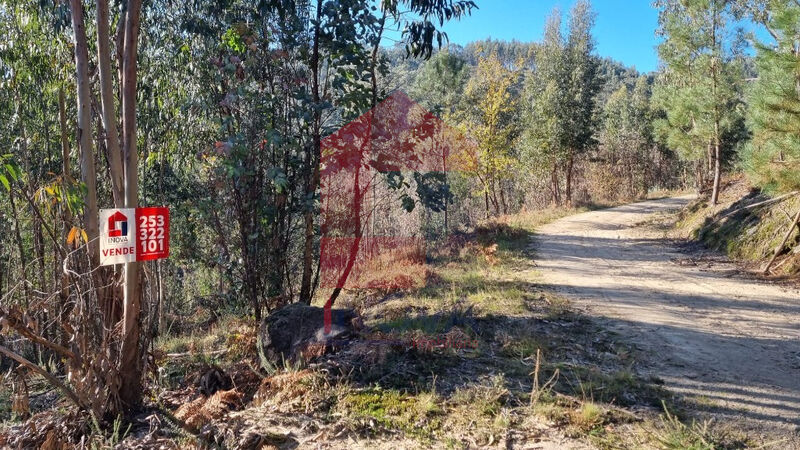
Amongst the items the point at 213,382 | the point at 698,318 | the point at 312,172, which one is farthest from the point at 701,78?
the point at 213,382

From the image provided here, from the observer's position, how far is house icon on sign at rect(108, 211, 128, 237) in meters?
3.09

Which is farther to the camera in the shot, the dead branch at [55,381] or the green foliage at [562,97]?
the green foliage at [562,97]

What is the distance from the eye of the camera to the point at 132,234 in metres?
3.20

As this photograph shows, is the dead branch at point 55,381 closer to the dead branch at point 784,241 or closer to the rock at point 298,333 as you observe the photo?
the rock at point 298,333

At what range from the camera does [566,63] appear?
819 inches

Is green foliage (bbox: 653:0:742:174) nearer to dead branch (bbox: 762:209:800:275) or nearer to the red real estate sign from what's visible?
dead branch (bbox: 762:209:800:275)

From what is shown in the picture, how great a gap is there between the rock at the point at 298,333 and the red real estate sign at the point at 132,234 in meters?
1.48

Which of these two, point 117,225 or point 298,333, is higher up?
point 117,225

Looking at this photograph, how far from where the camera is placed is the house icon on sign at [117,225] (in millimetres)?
3086

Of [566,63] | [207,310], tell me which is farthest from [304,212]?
[566,63]

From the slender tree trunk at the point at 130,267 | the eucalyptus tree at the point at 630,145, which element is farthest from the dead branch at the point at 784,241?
the eucalyptus tree at the point at 630,145

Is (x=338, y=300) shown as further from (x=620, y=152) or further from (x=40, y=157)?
(x=620, y=152)

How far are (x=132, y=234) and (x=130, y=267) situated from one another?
0.43 meters

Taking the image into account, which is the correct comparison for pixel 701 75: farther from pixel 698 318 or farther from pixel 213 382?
pixel 213 382
